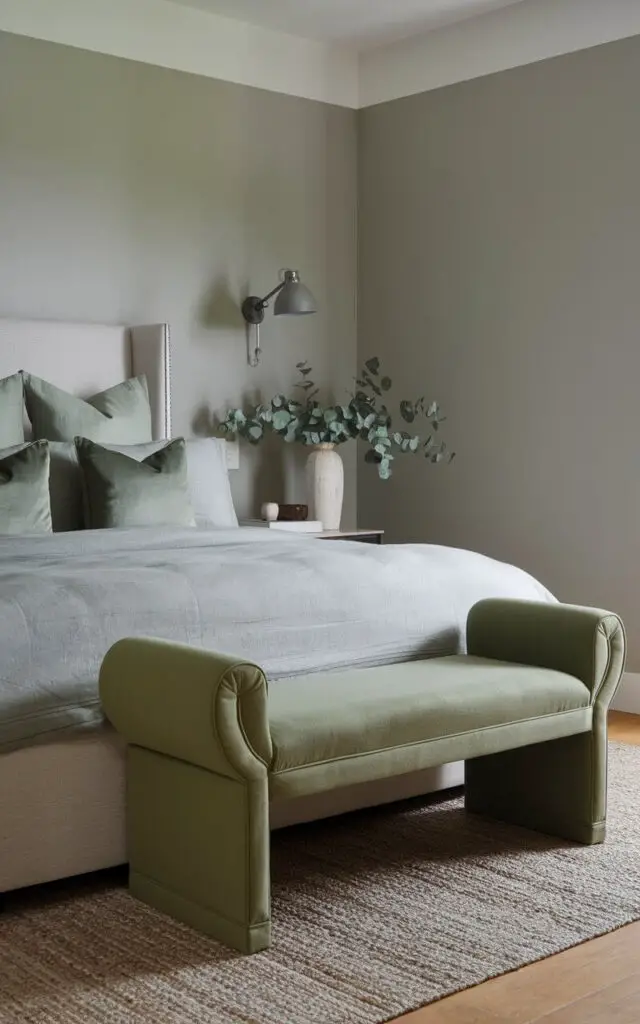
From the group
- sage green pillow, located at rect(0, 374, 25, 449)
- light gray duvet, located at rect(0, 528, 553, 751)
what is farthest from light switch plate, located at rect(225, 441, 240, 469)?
light gray duvet, located at rect(0, 528, 553, 751)

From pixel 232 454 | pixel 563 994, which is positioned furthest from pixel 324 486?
pixel 563 994

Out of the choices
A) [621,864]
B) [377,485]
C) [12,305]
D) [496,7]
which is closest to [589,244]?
[496,7]

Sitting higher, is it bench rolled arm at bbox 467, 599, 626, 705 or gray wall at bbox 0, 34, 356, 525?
gray wall at bbox 0, 34, 356, 525

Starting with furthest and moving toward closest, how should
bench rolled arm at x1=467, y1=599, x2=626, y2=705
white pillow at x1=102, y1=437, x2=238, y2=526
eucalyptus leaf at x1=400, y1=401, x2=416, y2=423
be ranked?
eucalyptus leaf at x1=400, y1=401, x2=416, y2=423
white pillow at x1=102, y1=437, x2=238, y2=526
bench rolled arm at x1=467, y1=599, x2=626, y2=705

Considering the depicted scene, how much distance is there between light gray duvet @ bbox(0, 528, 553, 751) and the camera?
2693 mm

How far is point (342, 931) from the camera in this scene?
262cm

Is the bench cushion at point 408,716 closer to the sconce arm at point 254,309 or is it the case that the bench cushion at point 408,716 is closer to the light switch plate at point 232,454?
the light switch plate at point 232,454

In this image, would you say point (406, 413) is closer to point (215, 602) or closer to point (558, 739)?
point (558, 739)

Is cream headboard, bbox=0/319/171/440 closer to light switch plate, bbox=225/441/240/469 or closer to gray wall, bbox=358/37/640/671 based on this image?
light switch plate, bbox=225/441/240/469

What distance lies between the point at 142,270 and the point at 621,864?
3.06 meters

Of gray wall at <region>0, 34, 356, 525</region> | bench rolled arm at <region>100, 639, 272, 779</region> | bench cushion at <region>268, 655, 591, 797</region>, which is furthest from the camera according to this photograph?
gray wall at <region>0, 34, 356, 525</region>

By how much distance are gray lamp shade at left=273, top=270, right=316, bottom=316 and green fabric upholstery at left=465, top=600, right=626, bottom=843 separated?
2.07m

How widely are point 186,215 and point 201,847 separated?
325cm

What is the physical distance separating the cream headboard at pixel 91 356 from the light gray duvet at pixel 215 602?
47.6 inches
